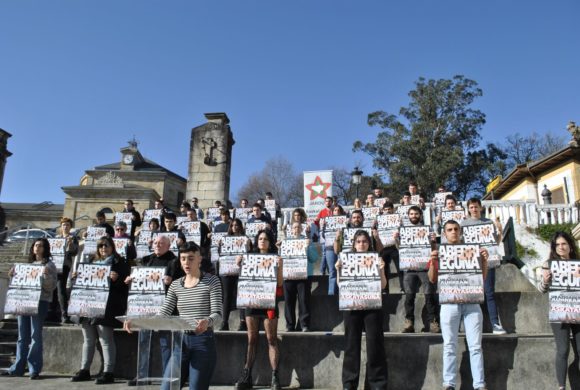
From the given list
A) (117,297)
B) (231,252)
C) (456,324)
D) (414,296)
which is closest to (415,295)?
(414,296)

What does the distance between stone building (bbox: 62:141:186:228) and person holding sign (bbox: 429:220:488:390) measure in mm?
45338

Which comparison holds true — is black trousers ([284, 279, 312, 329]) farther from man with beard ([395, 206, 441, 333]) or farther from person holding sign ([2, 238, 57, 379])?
person holding sign ([2, 238, 57, 379])

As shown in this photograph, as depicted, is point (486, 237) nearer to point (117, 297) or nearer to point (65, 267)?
point (117, 297)

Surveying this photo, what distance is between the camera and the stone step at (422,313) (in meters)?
8.22

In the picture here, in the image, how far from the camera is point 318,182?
54.9ft

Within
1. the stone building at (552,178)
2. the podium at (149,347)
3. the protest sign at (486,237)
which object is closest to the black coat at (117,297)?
the podium at (149,347)

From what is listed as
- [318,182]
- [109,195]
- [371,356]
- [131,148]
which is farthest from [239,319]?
[131,148]

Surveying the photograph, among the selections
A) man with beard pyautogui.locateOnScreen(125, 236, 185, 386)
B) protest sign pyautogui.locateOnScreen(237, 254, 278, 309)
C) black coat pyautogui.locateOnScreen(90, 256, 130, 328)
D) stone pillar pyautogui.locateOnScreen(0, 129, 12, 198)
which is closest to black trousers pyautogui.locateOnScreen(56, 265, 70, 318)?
black coat pyautogui.locateOnScreen(90, 256, 130, 328)

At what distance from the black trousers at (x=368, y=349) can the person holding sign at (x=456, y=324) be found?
807 millimetres

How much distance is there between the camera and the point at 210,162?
1988 centimetres

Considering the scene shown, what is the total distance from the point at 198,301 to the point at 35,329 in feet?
14.8

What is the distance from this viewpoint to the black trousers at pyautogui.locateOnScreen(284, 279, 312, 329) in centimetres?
852

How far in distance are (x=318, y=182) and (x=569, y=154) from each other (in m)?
20.3

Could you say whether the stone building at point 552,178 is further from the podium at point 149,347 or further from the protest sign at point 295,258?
the podium at point 149,347
